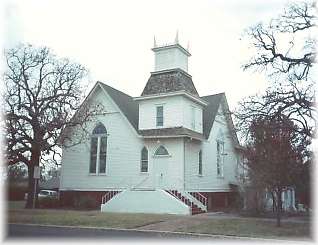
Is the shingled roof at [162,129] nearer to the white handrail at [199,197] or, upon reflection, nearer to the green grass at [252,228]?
the white handrail at [199,197]

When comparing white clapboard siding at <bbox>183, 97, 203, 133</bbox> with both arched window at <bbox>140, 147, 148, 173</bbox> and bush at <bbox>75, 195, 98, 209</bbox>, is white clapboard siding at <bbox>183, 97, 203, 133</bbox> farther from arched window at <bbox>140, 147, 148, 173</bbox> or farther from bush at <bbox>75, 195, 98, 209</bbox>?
bush at <bbox>75, 195, 98, 209</bbox>

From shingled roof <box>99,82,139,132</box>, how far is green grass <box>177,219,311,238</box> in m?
12.6

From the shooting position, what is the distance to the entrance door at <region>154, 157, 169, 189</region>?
85.0ft

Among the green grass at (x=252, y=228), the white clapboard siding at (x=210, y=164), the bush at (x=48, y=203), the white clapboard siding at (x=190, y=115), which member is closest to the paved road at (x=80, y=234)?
the green grass at (x=252, y=228)

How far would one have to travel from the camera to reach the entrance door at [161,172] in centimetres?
2592

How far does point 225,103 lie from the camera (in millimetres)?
34250

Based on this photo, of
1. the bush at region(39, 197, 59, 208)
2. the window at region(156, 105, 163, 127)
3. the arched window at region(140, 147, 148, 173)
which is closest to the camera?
the arched window at region(140, 147, 148, 173)

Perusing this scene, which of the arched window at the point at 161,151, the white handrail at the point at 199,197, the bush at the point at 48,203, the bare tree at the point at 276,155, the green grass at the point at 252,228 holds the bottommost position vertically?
the green grass at the point at 252,228

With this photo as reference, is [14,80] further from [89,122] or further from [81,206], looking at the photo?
[81,206]

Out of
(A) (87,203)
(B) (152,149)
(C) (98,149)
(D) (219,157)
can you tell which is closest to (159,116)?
(B) (152,149)

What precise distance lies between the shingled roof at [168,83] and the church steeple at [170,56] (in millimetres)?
418

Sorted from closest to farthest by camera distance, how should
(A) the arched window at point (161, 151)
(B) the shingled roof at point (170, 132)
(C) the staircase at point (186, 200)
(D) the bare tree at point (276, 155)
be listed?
(D) the bare tree at point (276, 155)
(C) the staircase at point (186, 200)
(B) the shingled roof at point (170, 132)
(A) the arched window at point (161, 151)

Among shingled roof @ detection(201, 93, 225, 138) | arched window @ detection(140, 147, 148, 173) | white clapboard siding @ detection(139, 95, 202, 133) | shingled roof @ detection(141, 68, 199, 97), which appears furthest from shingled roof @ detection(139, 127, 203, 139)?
shingled roof @ detection(141, 68, 199, 97)

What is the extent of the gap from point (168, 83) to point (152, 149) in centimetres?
465
